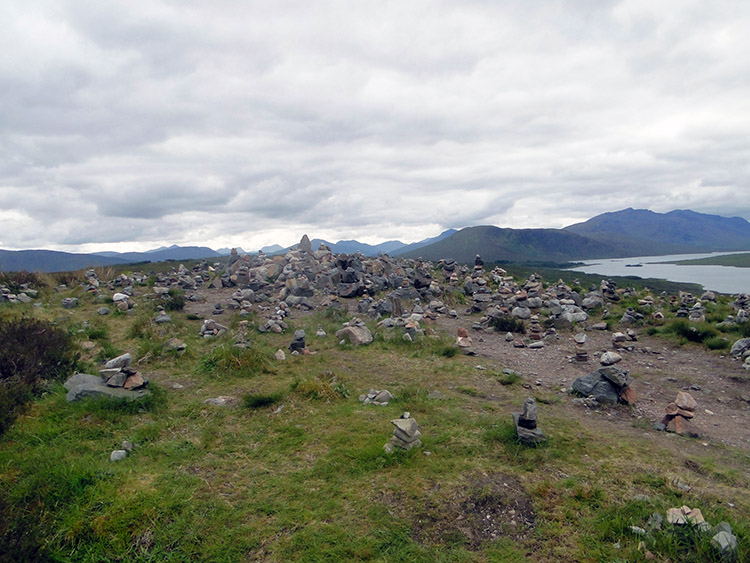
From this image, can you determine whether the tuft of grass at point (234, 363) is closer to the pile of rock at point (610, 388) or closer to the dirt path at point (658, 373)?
the dirt path at point (658, 373)

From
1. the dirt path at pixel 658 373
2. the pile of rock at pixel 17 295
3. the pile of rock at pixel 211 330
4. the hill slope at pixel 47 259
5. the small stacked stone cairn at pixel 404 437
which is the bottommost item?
the dirt path at pixel 658 373

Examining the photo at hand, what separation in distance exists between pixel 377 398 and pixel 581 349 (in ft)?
22.5

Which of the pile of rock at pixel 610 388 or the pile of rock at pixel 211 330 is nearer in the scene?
the pile of rock at pixel 610 388

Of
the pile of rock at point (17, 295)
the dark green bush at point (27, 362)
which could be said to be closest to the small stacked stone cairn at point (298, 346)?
the dark green bush at point (27, 362)

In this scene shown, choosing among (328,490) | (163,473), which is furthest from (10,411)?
(328,490)

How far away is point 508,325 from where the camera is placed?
45.5 ft

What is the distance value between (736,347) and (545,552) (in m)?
9.77

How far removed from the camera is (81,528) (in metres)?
3.83

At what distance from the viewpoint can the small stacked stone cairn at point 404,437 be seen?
5410mm

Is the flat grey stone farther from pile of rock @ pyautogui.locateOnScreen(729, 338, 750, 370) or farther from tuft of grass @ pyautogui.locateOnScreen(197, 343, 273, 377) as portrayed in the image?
pile of rock @ pyautogui.locateOnScreen(729, 338, 750, 370)

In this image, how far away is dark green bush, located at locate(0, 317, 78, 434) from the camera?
6.09 meters

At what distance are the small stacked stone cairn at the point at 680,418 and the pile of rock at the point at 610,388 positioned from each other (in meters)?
0.83

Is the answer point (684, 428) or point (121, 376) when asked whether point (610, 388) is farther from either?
point (121, 376)

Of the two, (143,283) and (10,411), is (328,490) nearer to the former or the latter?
(10,411)
